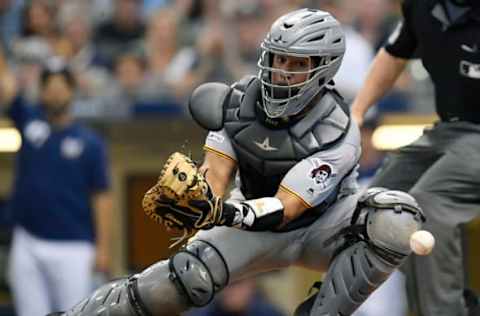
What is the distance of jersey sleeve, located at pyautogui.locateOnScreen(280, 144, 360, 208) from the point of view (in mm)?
6449

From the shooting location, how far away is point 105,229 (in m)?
10.0

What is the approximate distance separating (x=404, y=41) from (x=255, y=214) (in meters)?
1.60

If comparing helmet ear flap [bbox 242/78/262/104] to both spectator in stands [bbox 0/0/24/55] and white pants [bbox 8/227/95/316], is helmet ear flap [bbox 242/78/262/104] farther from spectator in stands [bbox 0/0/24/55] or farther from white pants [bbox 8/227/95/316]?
spectator in stands [bbox 0/0/24/55]

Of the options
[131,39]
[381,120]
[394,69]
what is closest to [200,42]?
[131,39]

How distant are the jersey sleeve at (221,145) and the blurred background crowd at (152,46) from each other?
4.13 meters

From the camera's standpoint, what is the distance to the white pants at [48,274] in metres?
9.83

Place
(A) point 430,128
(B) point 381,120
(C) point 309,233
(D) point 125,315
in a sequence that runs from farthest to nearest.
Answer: (B) point 381,120
(A) point 430,128
(C) point 309,233
(D) point 125,315

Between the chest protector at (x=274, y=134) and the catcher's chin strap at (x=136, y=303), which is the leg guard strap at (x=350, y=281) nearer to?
the chest protector at (x=274, y=134)

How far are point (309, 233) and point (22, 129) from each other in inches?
149

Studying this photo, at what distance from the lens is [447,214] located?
701cm

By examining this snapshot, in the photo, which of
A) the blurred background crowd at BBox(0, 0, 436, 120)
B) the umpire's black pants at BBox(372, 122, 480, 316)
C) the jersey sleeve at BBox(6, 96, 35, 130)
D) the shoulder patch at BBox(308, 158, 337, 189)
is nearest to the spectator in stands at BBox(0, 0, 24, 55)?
the blurred background crowd at BBox(0, 0, 436, 120)

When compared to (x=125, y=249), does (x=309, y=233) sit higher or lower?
higher

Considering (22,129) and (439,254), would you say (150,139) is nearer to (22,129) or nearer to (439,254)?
(22,129)

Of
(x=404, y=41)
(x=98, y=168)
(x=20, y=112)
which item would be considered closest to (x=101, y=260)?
(x=98, y=168)
